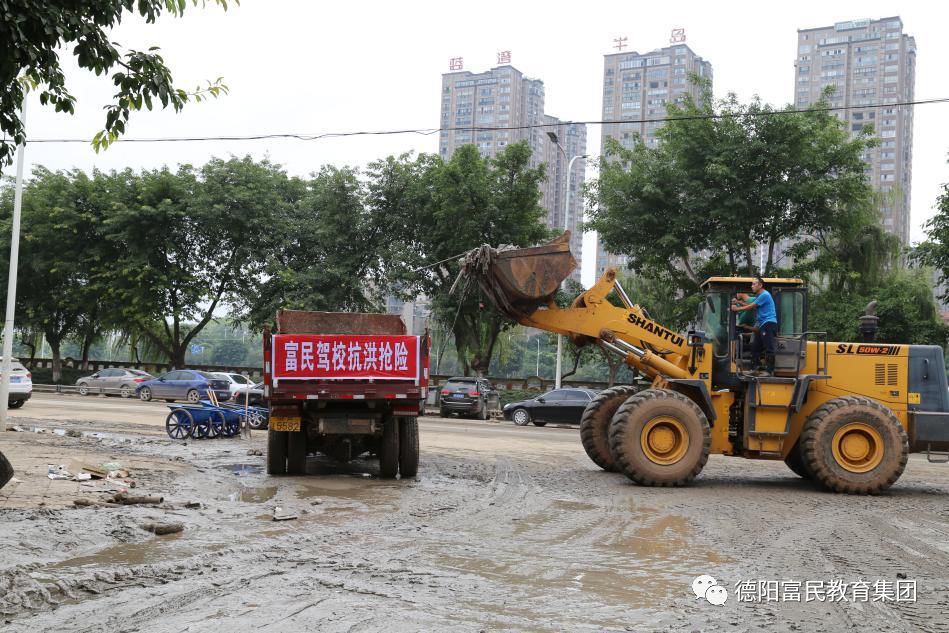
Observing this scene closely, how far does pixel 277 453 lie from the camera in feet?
42.1

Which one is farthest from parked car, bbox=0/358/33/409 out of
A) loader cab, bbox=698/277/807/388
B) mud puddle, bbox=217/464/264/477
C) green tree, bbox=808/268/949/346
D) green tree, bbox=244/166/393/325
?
green tree, bbox=808/268/949/346

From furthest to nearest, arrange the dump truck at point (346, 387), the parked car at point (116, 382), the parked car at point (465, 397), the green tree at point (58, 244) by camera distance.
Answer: the green tree at point (58, 244) < the parked car at point (116, 382) < the parked car at point (465, 397) < the dump truck at point (346, 387)

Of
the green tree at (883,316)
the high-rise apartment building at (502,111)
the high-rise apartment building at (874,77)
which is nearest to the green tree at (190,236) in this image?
the green tree at (883,316)

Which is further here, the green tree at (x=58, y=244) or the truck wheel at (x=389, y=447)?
the green tree at (x=58, y=244)

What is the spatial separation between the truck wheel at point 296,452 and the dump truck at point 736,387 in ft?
11.4

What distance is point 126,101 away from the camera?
6.55m

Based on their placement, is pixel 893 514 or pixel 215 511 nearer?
pixel 215 511

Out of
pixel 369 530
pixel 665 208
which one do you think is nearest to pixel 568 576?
pixel 369 530

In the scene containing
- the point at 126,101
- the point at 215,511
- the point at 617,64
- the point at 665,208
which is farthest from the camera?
the point at 617,64

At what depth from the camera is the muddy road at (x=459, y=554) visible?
5496mm

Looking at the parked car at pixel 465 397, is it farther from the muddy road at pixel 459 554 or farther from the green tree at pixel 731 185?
the muddy road at pixel 459 554

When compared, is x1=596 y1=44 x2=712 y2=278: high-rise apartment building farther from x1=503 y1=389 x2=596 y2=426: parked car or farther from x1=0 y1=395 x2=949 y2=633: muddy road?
x1=0 y1=395 x2=949 y2=633: muddy road

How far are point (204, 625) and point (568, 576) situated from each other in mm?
2822

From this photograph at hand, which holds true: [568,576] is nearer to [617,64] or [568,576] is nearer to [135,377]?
[135,377]
